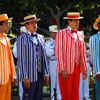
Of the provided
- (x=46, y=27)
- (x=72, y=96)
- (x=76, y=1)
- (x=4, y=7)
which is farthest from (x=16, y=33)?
(x=46, y=27)

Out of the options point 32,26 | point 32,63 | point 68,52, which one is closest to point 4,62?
point 32,63

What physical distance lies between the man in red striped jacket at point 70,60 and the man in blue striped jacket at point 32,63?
16.2 inches

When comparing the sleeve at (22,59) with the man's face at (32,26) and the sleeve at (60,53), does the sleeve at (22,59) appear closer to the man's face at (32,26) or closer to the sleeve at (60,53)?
the man's face at (32,26)

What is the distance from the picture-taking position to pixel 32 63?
675cm

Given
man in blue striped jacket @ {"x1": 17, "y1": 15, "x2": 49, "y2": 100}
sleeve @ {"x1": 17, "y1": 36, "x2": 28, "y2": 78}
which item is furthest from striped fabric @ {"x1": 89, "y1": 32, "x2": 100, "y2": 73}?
sleeve @ {"x1": 17, "y1": 36, "x2": 28, "y2": 78}

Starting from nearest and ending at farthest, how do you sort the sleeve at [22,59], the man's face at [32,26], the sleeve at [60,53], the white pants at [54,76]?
the sleeve at [22,59] → the man's face at [32,26] → the sleeve at [60,53] → the white pants at [54,76]

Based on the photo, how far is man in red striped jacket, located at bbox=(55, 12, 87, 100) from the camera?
715cm

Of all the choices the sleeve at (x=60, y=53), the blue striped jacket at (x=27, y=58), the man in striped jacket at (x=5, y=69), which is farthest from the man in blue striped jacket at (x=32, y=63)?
the sleeve at (x=60, y=53)

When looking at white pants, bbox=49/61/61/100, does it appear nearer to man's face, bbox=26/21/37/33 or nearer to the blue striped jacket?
man's face, bbox=26/21/37/33

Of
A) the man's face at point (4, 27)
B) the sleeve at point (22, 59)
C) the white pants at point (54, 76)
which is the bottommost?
the white pants at point (54, 76)

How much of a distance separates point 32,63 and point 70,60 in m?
0.84

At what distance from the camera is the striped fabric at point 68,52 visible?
7.15 meters

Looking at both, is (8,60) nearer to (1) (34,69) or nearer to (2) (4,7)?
(1) (34,69)

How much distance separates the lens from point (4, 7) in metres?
37.6
